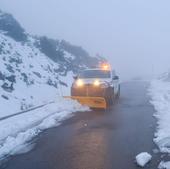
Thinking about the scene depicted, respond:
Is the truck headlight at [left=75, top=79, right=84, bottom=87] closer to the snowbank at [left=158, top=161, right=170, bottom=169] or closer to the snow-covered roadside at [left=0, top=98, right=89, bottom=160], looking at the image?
the snow-covered roadside at [left=0, top=98, right=89, bottom=160]

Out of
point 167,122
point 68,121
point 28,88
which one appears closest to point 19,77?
point 28,88

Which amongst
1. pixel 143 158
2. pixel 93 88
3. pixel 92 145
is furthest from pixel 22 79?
pixel 143 158

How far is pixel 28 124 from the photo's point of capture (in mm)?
12180

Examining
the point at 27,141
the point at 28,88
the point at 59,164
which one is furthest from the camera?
the point at 28,88

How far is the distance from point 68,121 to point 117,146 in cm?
455

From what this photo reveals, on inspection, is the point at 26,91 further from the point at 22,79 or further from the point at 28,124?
the point at 28,124

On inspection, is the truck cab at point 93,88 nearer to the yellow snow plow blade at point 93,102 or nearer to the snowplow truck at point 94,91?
the snowplow truck at point 94,91

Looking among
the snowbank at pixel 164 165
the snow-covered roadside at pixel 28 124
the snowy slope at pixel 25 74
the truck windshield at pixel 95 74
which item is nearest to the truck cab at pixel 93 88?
the truck windshield at pixel 95 74

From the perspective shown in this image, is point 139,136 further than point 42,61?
No

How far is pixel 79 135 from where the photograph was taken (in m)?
10.5

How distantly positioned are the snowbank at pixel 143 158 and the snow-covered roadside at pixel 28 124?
2.97m

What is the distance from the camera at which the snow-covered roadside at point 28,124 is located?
910 centimetres

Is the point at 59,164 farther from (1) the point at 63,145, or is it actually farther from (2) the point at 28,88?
(2) the point at 28,88

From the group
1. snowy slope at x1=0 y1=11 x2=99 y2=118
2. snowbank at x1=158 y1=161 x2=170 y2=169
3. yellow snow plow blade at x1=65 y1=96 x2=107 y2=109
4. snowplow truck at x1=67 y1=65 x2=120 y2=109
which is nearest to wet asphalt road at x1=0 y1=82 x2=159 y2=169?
snowbank at x1=158 y1=161 x2=170 y2=169
